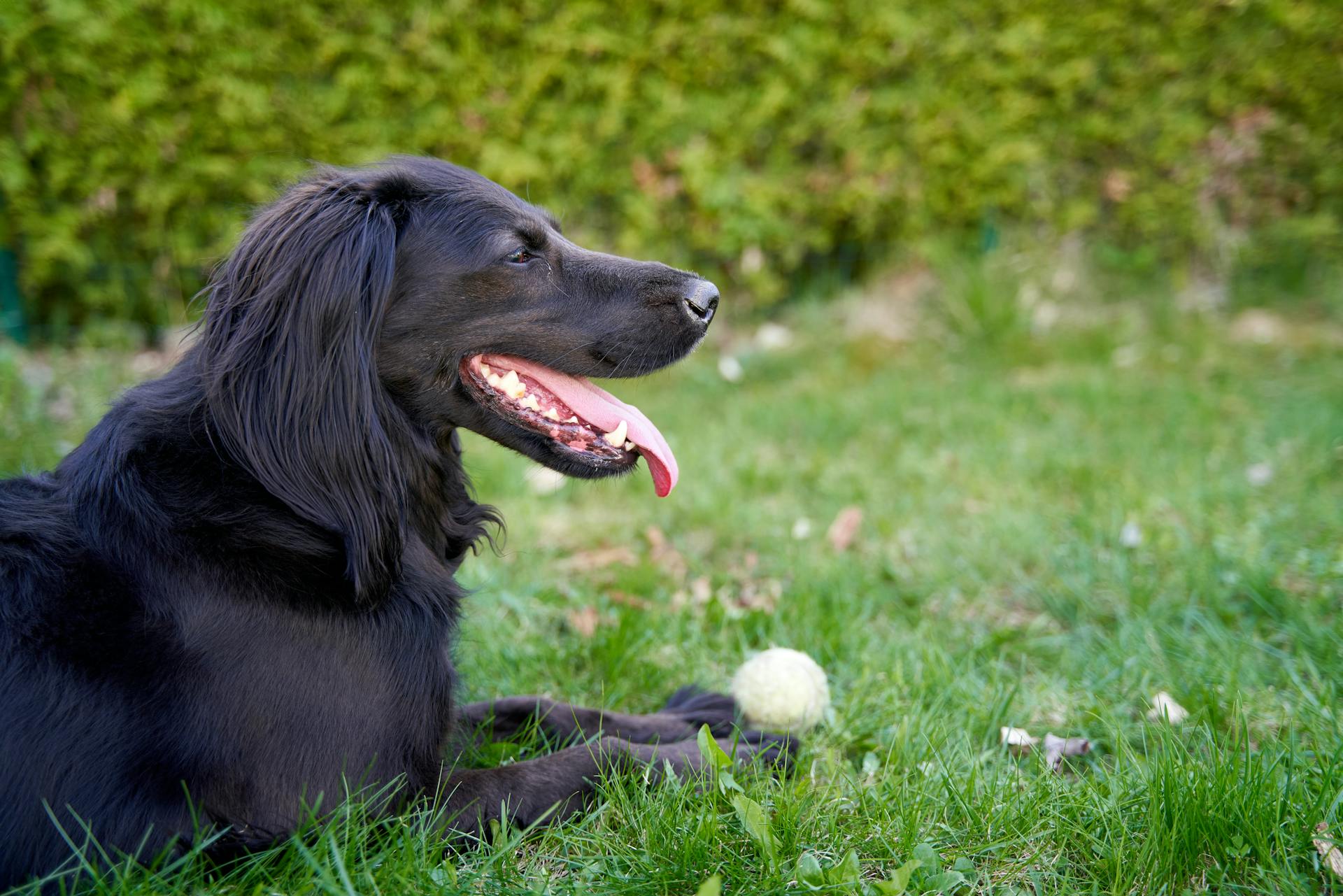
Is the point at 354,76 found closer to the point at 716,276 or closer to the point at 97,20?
the point at 97,20

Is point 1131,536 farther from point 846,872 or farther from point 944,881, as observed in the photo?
point 846,872

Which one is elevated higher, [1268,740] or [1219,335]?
[1268,740]

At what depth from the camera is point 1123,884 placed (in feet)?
4.95

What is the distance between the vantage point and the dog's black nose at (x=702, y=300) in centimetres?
225

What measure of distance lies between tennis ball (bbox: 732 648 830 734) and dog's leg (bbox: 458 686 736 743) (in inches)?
2.8

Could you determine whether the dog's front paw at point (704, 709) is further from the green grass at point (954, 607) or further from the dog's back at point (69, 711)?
the dog's back at point (69, 711)

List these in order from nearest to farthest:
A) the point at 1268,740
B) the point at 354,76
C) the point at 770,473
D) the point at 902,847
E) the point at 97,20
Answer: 1. the point at 902,847
2. the point at 1268,740
3. the point at 770,473
4. the point at 97,20
5. the point at 354,76

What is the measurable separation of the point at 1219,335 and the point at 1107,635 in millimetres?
3740

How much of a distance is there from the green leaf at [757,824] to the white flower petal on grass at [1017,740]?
26.2 inches

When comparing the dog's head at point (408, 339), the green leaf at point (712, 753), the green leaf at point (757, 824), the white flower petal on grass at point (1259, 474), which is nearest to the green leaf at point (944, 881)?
the green leaf at point (757, 824)

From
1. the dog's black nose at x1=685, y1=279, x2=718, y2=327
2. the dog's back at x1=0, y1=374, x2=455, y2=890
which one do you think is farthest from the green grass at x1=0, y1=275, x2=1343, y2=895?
the dog's black nose at x1=685, y1=279, x2=718, y2=327

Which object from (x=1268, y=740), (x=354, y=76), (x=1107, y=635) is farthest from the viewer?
(x=354, y=76)

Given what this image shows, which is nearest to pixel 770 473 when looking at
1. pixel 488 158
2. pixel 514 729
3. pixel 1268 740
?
pixel 514 729

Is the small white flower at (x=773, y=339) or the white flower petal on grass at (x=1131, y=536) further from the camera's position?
the small white flower at (x=773, y=339)
